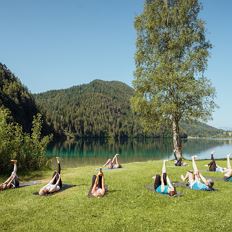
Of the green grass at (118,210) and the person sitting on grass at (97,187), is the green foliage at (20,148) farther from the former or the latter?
the person sitting on grass at (97,187)

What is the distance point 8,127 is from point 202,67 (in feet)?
92.3

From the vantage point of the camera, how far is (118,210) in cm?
2106

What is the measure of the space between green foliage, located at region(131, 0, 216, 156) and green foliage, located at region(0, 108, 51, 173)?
16061 millimetres

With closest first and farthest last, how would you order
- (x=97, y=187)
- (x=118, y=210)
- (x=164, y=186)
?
(x=118, y=210), (x=164, y=186), (x=97, y=187)

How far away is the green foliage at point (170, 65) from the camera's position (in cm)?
5000

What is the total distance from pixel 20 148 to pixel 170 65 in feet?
78.6

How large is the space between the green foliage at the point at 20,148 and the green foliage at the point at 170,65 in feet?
52.7

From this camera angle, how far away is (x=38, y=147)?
144ft

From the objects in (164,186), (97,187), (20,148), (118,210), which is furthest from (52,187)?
(20,148)

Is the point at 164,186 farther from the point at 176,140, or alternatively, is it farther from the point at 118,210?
the point at 176,140

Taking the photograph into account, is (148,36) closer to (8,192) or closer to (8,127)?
(8,127)

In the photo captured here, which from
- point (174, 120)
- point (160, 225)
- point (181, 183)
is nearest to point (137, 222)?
point (160, 225)

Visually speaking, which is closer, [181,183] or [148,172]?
[181,183]

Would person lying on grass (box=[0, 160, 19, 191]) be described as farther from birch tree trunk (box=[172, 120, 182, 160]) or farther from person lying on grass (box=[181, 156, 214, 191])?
birch tree trunk (box=[172, 120, 182, 160])
